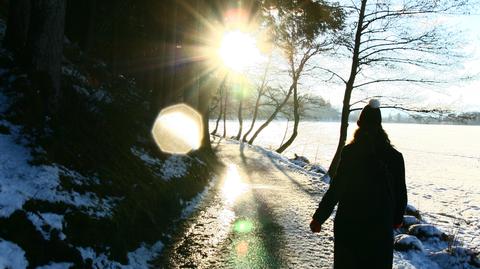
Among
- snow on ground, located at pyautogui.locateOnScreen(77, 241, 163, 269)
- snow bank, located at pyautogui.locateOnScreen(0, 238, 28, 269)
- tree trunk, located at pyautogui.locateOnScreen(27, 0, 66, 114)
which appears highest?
tree trunk, located at pyautogui.locateOnScreen(27, 0, 66, 114)

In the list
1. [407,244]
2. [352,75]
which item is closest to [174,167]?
[407,244]

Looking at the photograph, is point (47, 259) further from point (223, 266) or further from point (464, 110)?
point (464, 110)

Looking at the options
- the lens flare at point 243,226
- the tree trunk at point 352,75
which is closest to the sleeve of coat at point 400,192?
the lens flare at point 243,226

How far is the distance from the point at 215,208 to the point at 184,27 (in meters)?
7.46

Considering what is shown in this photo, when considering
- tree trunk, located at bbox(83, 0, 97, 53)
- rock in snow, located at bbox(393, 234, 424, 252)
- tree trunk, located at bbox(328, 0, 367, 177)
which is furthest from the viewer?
tree trunk, located at bbox(328, 0, 367, 177)

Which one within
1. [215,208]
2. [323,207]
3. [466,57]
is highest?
[466,57]

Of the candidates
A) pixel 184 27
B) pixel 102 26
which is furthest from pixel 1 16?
pixel 184 27

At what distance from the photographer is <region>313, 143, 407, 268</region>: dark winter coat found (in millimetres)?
3551

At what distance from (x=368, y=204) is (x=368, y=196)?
7cm

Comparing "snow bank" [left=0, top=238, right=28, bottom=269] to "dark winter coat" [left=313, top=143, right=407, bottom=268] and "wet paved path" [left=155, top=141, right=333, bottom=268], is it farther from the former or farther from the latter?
"dark winter coat" [left=313, top=143, right=407, bottom=268]

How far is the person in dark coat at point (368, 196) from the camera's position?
355 centimetres

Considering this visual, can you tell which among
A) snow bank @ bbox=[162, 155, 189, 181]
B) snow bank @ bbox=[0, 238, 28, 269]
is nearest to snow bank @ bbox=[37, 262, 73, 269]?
snow bank @ bbox=[0, 238, 28, 269]

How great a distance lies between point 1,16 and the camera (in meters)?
11.3

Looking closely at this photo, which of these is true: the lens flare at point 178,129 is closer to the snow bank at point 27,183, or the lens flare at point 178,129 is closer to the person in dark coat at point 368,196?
the snow bank at point 27,183
